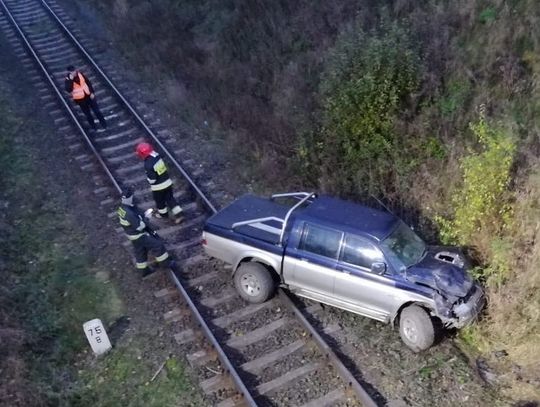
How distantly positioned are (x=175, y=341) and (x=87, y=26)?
52.0 ft

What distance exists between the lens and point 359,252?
28.3 feet

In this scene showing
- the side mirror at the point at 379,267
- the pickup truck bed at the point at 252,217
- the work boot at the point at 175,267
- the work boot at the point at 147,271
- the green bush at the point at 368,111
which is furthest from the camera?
the green bush at the point at 368,111

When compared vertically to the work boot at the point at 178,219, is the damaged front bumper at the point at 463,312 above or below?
above

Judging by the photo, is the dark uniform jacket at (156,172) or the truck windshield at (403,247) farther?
the dark uniform jacket at (156,172)

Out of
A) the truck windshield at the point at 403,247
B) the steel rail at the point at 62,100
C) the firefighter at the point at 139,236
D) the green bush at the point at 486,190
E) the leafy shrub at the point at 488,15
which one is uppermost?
the leafy shrub at the point at 488,15

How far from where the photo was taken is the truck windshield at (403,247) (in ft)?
28.0

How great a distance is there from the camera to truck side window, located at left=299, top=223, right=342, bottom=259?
28.9 ft

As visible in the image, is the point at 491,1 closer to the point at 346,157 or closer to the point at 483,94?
the point at 483,94

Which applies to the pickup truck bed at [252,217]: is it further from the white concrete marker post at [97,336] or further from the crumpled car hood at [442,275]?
the white concrete marker post at [97,336]

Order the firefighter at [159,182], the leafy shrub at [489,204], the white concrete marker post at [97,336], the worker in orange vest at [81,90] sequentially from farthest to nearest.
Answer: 1. the worker in orange vest at [81,90]
2. the firefighter at [159,182]
3. the white concrete marker post at [97,336]
4. the leafy shrub at [489,204]

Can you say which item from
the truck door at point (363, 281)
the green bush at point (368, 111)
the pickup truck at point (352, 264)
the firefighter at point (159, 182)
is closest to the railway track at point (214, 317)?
the firefighter at point (159, 182)

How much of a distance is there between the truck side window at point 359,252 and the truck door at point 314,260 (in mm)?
141

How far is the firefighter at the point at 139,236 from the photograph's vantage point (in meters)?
9.75

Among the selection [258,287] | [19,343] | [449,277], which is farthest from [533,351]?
[19,343]
